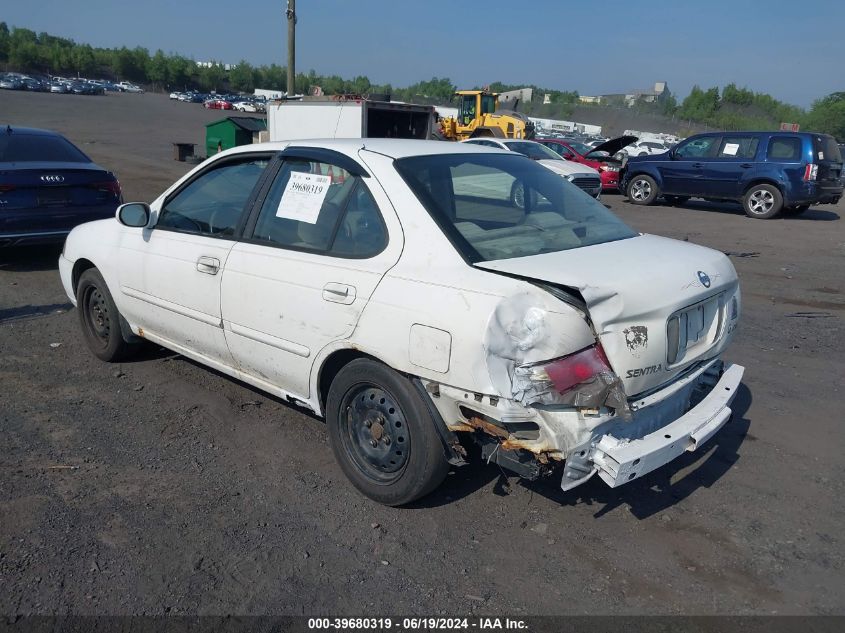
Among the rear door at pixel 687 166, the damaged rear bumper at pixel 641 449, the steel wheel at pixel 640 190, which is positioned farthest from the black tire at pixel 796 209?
the damaged rear bumper at pixel 641 449

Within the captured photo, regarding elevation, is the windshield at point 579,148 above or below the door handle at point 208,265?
above

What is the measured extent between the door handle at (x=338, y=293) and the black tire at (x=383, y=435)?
0.31 meters

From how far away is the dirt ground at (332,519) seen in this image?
9.38ft

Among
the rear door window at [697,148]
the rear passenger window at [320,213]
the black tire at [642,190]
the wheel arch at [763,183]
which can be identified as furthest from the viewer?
the black tire at [642,190]

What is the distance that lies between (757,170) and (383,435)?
1493 centimetres

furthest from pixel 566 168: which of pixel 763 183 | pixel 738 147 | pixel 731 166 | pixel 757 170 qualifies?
pixel 763 183

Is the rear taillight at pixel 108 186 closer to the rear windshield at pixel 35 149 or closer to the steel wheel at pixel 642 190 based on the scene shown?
the rear windshield at pixel 35 149

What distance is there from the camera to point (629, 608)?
2.82m

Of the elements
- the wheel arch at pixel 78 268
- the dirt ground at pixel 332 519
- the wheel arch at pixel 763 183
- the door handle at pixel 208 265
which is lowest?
the dirt ground at pixel 332 519

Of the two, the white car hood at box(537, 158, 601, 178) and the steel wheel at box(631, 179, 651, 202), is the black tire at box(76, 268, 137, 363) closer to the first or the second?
the white car hood at box(537, 158, 601, 178)

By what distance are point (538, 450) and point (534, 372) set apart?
36 centimetres

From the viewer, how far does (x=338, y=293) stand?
134 inches

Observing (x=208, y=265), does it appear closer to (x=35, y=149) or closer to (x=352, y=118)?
(x=35, y=149)

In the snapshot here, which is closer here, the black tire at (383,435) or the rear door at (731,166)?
the black tire at (383,435)
